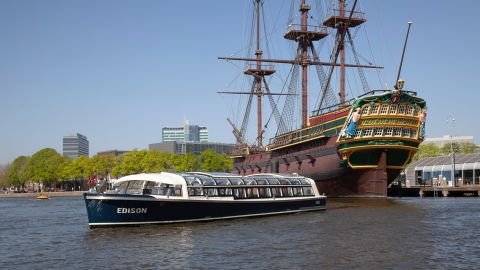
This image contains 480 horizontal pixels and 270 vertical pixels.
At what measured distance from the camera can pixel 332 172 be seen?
61.5 metres

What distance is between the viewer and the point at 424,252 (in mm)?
23156

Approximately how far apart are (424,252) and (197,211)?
1587cm

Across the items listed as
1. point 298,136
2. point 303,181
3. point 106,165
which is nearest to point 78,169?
point 106,165

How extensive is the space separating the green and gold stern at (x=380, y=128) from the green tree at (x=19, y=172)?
430 ft

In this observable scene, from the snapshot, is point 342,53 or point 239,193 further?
point 342,53

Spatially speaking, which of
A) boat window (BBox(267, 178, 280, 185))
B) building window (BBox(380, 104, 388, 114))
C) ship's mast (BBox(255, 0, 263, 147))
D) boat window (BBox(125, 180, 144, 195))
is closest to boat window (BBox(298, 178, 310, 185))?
boat window (BBox(267, 178, 280, 185))

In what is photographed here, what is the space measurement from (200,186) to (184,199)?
5.64 ft

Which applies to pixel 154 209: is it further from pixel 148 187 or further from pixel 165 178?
pixel 148 187

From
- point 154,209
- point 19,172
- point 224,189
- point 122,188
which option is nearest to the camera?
point 154,209

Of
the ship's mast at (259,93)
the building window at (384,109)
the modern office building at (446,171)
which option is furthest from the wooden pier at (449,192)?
the ship's mast at (259,93)

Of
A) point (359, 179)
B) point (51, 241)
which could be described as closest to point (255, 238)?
point (51, 241)

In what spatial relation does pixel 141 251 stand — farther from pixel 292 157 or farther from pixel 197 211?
pixel 292 157

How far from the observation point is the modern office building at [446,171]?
3246 inches

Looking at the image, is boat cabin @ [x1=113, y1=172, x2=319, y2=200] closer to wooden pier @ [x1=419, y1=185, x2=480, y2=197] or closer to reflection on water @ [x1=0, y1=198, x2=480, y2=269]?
reflection on water @ [x1=0, y1=198, x2=480, y2=269]
